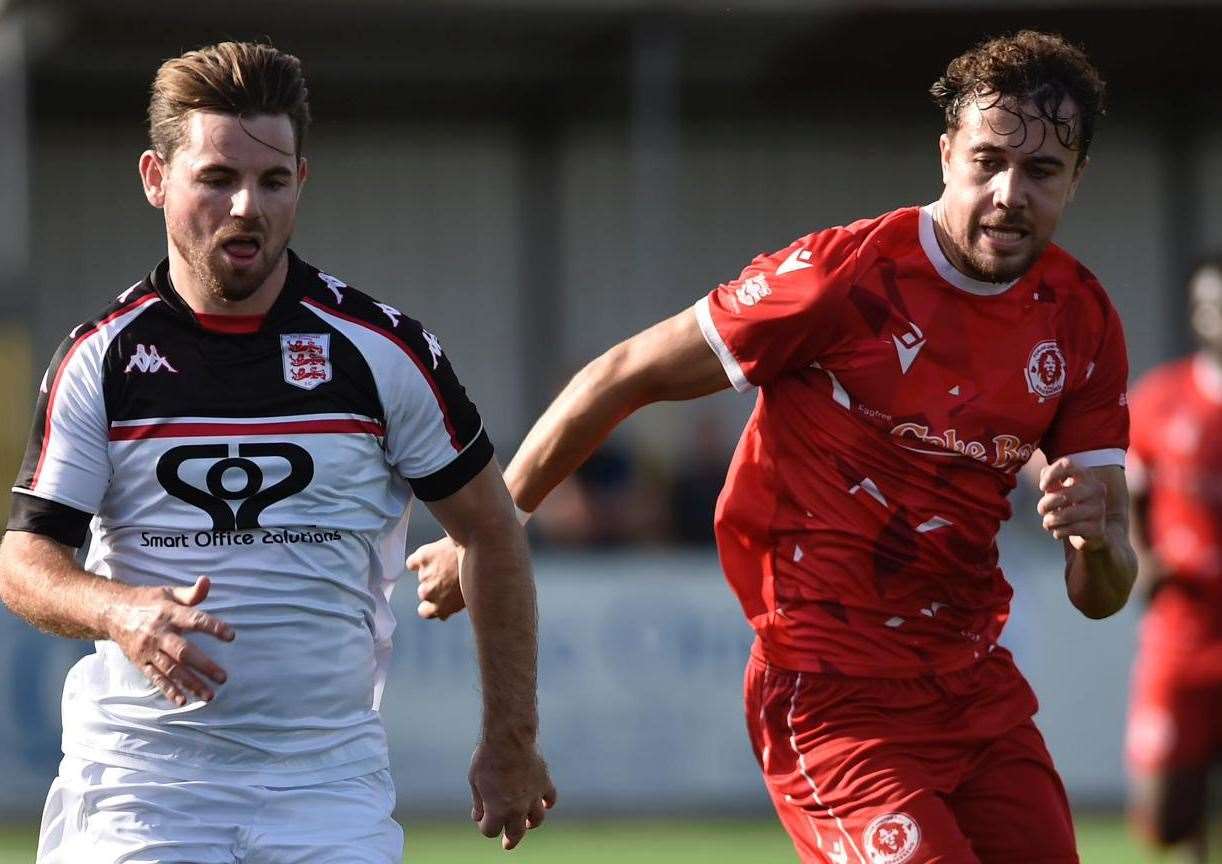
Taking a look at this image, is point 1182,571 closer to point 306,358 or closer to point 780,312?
point 780,312

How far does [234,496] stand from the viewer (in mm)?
4242

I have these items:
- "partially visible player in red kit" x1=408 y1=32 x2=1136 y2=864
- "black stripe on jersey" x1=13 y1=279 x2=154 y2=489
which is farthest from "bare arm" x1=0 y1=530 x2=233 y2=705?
"partially visible player in red kit" x1=408 y1=32 x2=1136 y2=864

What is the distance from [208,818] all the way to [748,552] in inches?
59.6

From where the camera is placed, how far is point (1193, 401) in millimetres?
9000

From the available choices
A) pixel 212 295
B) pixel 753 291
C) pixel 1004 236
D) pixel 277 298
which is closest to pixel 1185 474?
pixel 1004 236

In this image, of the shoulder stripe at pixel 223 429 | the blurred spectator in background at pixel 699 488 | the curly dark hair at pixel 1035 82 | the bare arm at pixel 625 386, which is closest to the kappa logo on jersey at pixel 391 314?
the shoulder stripe at pixel 223 429

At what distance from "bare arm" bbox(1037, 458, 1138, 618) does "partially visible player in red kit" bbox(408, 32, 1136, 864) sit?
0.01 metres

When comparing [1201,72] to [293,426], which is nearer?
[293,426]

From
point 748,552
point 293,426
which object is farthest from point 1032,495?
point 293,426

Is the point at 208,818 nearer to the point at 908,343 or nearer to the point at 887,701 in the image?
the point at 887,701

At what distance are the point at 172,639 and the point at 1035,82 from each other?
2.33 meters

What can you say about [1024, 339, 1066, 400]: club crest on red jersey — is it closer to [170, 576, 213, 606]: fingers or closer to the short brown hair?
the short brown hair

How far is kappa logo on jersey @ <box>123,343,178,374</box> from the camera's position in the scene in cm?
424

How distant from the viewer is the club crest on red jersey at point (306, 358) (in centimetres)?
430
